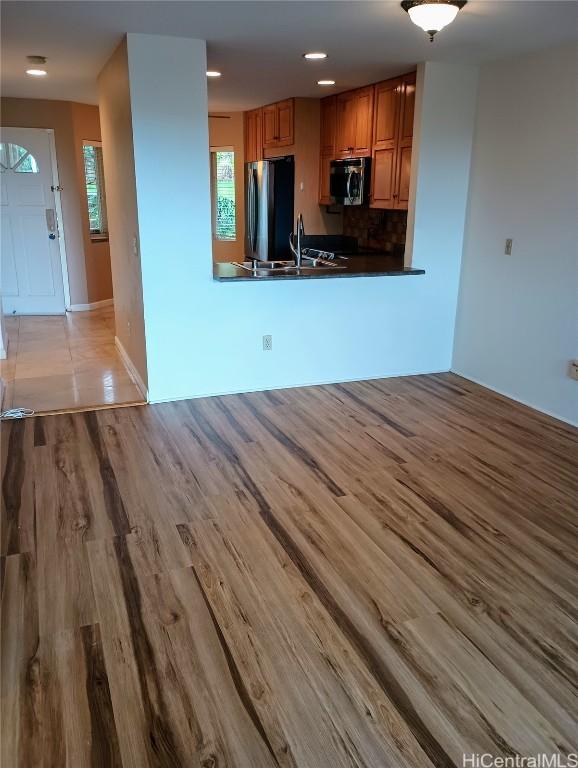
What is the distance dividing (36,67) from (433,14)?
3237mm

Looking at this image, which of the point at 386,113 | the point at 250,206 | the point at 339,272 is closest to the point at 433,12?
the point at 339,272

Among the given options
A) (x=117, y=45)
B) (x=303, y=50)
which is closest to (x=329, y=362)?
(x=303, y=50)

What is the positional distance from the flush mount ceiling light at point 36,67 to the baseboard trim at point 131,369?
7.44 ft

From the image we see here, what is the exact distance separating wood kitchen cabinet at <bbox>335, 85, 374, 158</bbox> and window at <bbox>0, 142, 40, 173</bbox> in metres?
3.56

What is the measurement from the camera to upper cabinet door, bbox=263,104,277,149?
6277mm

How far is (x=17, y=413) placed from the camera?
389 centimetres

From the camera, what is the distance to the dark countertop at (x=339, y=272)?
13.7 feet

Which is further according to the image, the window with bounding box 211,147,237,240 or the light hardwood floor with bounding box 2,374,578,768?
the window with bounding box 211,147,237,240

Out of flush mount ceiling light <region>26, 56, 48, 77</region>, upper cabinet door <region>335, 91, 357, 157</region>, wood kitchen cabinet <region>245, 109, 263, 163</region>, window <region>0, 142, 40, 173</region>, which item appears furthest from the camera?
wood kitchen cabinet <region>245, 109, 263, 163</region>

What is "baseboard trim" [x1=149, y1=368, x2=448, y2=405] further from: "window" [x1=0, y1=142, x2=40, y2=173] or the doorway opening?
"window" [x1=0, y1=142, x2=40, y2=173]

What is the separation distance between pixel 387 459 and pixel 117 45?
307cm

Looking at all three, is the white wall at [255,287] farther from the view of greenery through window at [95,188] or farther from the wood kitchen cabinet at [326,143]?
the view of greenery through window at [95,188]

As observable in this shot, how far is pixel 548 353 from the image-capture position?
401cm

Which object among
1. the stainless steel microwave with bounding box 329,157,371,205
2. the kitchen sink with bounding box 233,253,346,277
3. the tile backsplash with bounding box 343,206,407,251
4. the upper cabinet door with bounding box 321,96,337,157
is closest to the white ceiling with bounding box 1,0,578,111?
the stainless steel microwave with bounding box 329,157,371,205
